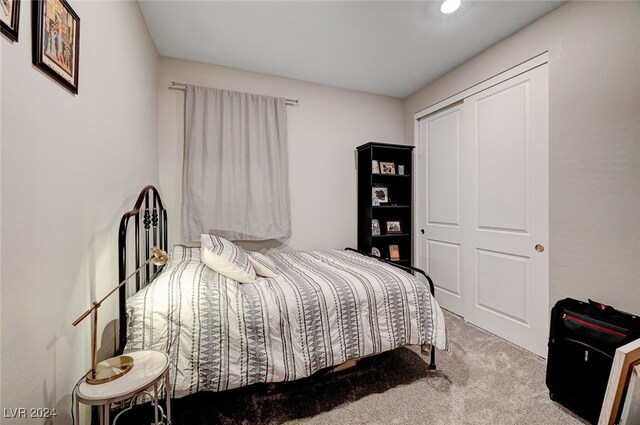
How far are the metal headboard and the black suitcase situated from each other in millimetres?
2469

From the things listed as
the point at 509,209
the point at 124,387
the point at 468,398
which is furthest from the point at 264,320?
the point at 509,209

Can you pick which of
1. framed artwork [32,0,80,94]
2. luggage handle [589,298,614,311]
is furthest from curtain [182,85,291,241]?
luggage handle [589,298,614,311]

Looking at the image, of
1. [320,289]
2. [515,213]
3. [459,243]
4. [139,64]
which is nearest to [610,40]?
[515,213]

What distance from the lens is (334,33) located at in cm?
229

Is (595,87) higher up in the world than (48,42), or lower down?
higher up

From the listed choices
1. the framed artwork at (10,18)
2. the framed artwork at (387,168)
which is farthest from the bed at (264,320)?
the framed artwork at (387,168)

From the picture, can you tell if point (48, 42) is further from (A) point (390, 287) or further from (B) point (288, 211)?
(B) point (288, 211)

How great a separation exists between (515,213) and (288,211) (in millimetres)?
2161

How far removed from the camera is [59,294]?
0.96 metres

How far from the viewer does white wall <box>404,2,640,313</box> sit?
5.46 feet

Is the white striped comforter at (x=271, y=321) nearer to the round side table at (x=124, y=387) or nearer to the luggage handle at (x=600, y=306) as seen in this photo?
the round side table at (x=124, y=387)

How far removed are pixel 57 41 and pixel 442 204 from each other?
3212 mm

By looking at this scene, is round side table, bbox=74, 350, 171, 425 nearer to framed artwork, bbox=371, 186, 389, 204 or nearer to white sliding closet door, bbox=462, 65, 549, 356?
white sliding closet door, bbox=462, 65, 549, 356

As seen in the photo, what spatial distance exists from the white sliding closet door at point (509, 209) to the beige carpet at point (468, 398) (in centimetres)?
39
